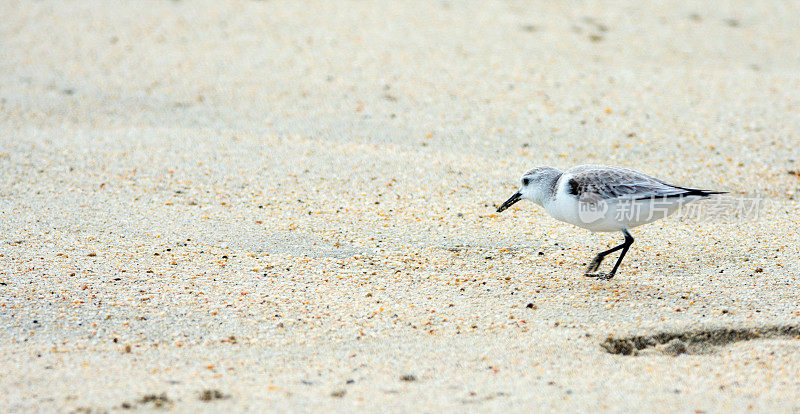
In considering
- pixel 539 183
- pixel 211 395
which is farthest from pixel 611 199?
pixel 211 395

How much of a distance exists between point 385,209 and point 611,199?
6.33ft

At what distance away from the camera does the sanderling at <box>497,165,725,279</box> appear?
525 cm

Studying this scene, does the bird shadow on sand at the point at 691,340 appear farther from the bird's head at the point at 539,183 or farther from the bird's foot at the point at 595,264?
the bird's head at the point at 539,183

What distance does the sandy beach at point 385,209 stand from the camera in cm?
411

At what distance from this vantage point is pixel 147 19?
10836 millimetres

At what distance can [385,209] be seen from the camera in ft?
21.5

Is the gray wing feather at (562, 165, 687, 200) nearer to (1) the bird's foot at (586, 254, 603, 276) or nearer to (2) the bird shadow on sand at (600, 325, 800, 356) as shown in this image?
(1) the bird's foot at (586, 254, 603, 276)

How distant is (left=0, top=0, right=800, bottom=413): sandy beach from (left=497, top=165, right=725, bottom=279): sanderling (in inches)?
14.1

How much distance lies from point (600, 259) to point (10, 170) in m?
5.05

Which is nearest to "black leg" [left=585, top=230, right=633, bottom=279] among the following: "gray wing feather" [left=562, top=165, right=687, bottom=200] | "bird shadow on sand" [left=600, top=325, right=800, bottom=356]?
"gray wing feather" [left=562, top=165, right=687, bottom=200]

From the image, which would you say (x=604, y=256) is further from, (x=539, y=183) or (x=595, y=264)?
(x=539, y=183)

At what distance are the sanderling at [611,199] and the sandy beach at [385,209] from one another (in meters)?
0.36

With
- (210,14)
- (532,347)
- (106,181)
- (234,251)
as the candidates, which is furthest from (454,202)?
(210,14)

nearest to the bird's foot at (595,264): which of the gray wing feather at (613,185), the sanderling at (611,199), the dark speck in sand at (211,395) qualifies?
the sanderling at (611,199)
